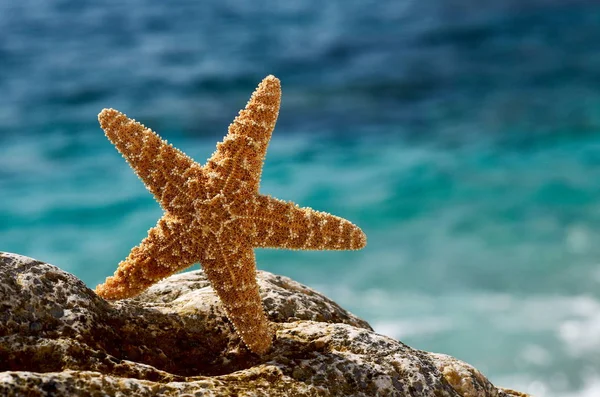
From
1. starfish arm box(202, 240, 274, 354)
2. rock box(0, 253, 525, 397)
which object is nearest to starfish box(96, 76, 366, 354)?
starfish arm box(202, 240, 274, 354)

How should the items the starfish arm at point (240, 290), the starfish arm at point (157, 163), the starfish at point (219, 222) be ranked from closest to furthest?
1. the starfish arm at point (240, 290)
2. the starfish at point (219, 222)
3. the starfish arm at point (157, 163)

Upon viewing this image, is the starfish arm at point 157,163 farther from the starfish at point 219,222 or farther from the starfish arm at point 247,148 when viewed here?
the starfish arm at point 247,148

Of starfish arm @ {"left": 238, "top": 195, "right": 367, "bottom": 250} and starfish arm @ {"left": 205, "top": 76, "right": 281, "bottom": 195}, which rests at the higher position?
starfish arm @ {"left": 205, "top": 76, "right": 281, "bottom": 195}

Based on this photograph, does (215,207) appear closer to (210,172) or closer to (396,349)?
(210,172)

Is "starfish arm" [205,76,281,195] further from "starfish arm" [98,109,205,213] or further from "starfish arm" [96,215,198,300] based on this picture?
"starfish arm" [96,215,198,300]

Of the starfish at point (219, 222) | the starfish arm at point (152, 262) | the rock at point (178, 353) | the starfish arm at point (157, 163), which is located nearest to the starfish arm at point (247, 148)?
the starfish at point (219, 222)

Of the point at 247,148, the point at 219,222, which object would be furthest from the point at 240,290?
the point at 247,148

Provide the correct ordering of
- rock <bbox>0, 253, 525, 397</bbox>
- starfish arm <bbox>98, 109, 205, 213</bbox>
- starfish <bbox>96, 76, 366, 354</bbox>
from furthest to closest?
starfish arm <bbox>98, 109, 205, 213</bbox>
starfish <bbox>96, 76, 366, 354</bbox>
rock <bbox>0, 253, 525, 397</bbox>
